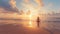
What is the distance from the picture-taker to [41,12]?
1667 millimetres

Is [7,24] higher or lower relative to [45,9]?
lower

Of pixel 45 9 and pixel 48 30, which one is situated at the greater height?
pixel 45 9

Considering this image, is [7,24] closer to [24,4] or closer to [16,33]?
[16,33]

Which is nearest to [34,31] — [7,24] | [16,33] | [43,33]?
[43,33]

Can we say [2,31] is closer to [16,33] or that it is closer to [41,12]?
[16,33]

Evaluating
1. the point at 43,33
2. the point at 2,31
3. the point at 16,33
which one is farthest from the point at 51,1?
the point at 2,31

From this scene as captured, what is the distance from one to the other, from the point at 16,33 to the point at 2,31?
163 millimetres

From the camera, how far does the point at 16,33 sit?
63.9 inches

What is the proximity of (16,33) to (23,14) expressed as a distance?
0.24 meters

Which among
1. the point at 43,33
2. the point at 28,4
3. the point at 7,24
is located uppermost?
the point at 28,4

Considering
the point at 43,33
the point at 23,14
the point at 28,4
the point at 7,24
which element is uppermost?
the point at 28,4

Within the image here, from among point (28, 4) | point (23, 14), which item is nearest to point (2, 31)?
point (23, 14)

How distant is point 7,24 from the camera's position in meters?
1.65

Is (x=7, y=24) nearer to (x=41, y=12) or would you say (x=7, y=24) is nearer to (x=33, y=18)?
(x=33, y=18)
